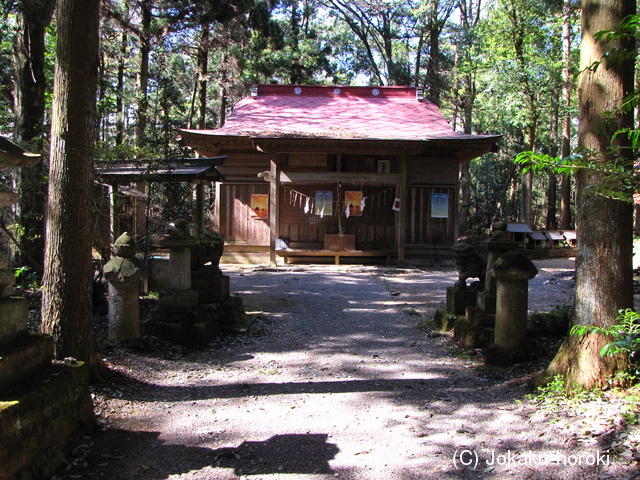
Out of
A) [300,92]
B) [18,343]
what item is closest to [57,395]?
[18,343]

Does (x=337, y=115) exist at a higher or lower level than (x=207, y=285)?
higher

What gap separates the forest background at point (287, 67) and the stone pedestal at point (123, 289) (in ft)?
5.51

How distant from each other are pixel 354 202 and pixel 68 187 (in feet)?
37.3

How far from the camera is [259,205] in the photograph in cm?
1530

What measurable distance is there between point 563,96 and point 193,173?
61.4 feet

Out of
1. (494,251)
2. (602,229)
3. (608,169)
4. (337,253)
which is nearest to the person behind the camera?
(608,169)

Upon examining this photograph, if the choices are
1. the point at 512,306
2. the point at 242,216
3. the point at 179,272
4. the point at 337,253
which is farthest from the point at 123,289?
the point at 242,216

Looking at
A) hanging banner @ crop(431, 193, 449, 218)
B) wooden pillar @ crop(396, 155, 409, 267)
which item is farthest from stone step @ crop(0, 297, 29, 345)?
hanging banner @ crop(431, 193, 449, 218)

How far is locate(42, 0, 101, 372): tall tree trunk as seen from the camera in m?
4.02

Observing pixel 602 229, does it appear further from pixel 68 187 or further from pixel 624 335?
pixel 68 187

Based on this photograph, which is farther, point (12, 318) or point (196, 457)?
point (196, 457)

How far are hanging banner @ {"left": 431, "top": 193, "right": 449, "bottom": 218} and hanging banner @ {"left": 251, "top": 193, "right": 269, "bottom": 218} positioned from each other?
540 centimetres

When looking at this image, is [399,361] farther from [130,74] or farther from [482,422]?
[130,74]

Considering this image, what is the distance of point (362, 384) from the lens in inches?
189
